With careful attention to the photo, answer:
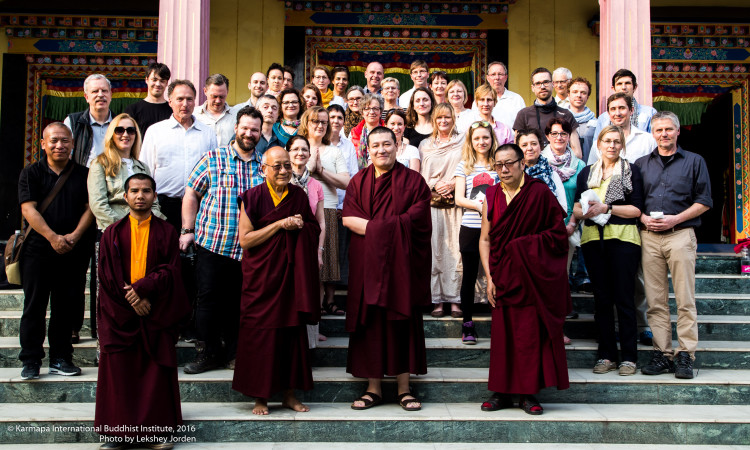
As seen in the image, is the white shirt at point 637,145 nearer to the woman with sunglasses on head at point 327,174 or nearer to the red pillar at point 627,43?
the red pillar at point 627,43

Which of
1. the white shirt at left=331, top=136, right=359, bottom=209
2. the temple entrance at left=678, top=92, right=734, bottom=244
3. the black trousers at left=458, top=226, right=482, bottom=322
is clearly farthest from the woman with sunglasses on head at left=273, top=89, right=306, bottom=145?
the temple entrance at left=678, top=92, right=734, bottom=244

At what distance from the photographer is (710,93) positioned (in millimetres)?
10484

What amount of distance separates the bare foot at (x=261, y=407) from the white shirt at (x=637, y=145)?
11.5 ft

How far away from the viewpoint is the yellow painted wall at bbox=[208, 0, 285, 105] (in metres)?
9.83

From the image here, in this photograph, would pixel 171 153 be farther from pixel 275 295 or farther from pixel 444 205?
pixel 444 205

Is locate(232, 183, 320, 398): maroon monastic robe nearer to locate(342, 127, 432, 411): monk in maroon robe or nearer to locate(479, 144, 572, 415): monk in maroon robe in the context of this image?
locate(342, 127, 432, 411): monk in maroon robe

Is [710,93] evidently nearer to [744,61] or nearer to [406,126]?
[744,61]

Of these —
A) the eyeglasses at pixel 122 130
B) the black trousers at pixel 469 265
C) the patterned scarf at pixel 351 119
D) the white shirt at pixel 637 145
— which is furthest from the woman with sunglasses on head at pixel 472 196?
the eyeglasses at pixel 122 130

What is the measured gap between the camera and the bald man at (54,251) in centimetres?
448

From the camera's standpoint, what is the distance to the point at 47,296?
456 centimetres

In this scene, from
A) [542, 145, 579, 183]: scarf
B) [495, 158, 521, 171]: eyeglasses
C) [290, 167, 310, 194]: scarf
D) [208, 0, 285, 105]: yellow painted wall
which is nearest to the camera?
[495, 158, 521, 171]: eyeglasses

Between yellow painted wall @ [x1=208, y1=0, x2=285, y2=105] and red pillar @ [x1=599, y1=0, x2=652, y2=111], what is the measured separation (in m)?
4.79

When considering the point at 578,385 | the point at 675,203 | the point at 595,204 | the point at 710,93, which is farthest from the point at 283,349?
the point at 710,93

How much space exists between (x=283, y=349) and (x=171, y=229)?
104cm
